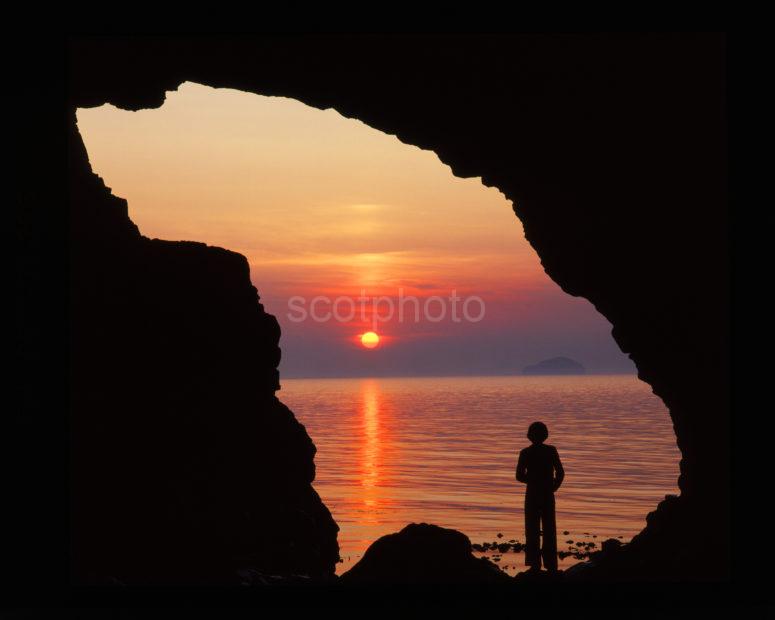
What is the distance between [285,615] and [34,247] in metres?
4.37

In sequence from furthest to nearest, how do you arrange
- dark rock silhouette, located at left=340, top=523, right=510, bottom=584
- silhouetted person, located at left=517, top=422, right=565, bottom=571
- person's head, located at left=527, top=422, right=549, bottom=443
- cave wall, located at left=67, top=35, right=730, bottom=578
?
dark rock silhouette, located at left=340, top=523, right=510, bottom=584
cave wall, located at left=67, top=35, right=730, bottom=578
silhouetted person, located at left=517, top=422, right=565, bottom=571
person's head, located at left=527, top=422, right=549, bottom=443

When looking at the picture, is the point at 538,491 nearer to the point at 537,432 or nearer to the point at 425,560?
the point at 537,432

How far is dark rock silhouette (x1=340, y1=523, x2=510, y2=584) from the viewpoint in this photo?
12.9 metres

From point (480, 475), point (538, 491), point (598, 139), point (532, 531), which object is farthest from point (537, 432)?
point (480, 475)

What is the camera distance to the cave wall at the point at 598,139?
40.8 feet

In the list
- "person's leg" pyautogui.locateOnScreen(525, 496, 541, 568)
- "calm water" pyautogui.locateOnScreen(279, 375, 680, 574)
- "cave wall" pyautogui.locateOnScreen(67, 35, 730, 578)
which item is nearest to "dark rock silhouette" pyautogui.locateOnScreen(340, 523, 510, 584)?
"person's leg" pyautogui.locateOnScreen(525, 496, 541, 568)

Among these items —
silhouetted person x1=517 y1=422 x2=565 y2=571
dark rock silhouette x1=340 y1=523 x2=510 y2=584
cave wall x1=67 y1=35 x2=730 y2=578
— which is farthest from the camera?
dark rock silhouette x1=340 y1=523 x2=510 y2=584

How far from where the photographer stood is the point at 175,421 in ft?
60.8

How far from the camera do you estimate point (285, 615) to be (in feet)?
31.6

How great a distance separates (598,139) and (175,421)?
9687 mm

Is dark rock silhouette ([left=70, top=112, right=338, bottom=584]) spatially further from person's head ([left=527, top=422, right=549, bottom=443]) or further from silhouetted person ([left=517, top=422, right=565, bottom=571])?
person's head ([left=527, top=422, right=549, bottom=443])

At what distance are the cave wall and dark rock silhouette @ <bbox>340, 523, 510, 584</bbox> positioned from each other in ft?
8.49

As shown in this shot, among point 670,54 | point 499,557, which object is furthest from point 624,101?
point 499,557

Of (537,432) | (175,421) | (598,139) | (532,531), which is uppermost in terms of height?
(598,139)
